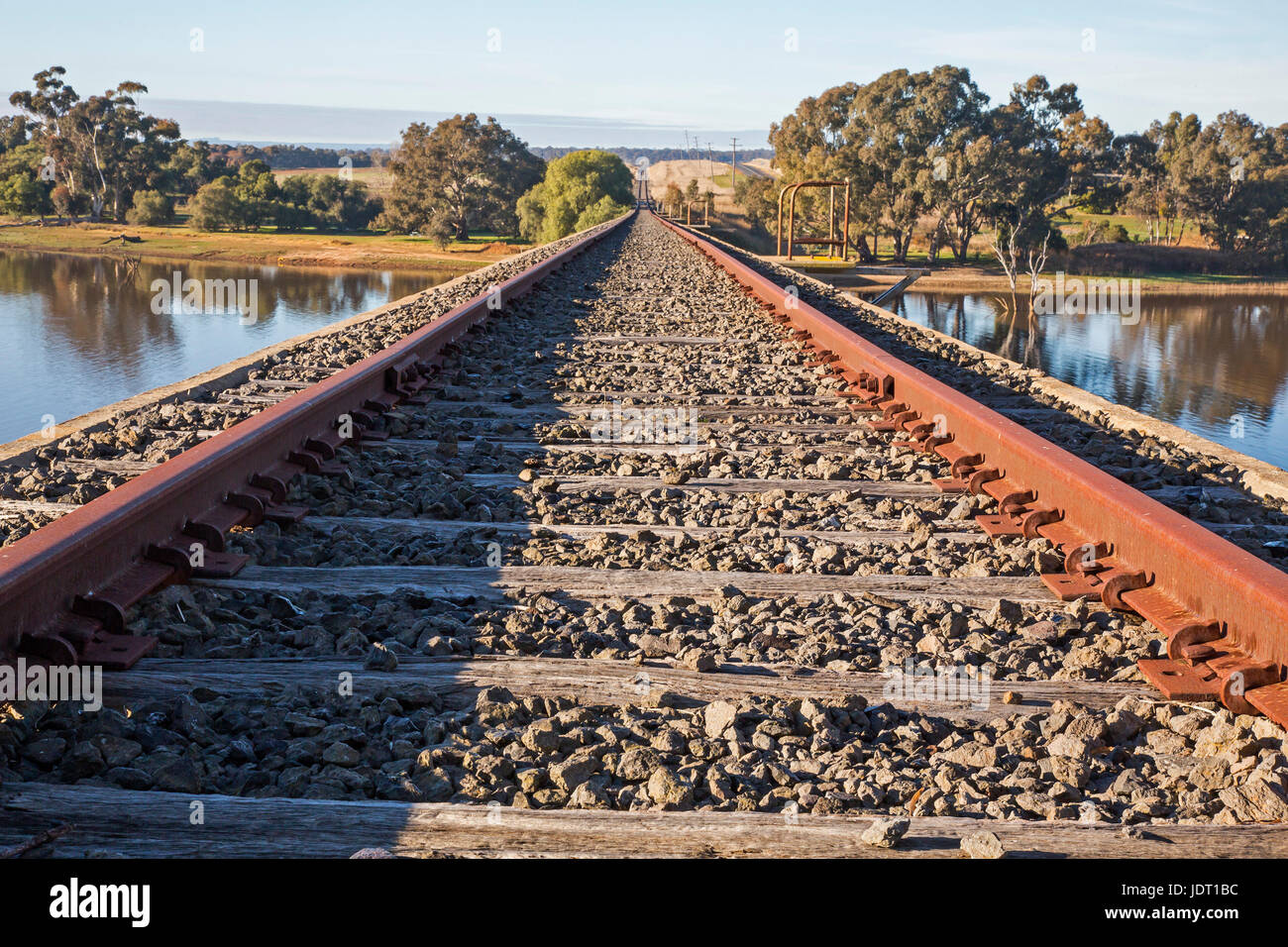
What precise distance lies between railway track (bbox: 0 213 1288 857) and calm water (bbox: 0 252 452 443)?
11374mm

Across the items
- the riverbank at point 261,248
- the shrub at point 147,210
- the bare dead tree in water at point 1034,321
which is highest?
the shrub at point 147,210

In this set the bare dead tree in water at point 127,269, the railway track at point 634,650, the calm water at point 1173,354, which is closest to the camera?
the railway track at point 634,650

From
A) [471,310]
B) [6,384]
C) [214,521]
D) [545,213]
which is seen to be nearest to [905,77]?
[545,213]

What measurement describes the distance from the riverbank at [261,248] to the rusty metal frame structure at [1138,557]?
223 ft

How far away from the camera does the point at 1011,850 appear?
1.63 m

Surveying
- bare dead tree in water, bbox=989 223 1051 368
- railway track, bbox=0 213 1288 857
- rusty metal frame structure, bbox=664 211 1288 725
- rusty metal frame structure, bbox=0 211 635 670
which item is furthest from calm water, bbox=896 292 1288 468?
rusty metal frame structure, bbox=0 211 635 670

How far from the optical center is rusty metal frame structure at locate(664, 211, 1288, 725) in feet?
7.04

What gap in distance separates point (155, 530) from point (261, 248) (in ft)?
257

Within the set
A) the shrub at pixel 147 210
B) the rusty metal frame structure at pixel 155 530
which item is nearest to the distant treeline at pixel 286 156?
the shrub at pixel 147 210

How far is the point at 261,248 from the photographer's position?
247 ft

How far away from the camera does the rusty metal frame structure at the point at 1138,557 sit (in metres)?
2.14

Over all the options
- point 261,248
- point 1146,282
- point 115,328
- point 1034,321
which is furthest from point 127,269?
point 1146,282

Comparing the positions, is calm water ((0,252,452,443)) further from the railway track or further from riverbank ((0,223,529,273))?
the railway track

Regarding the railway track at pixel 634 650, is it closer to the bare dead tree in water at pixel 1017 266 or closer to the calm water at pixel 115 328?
the calm water at pixel 115 328
